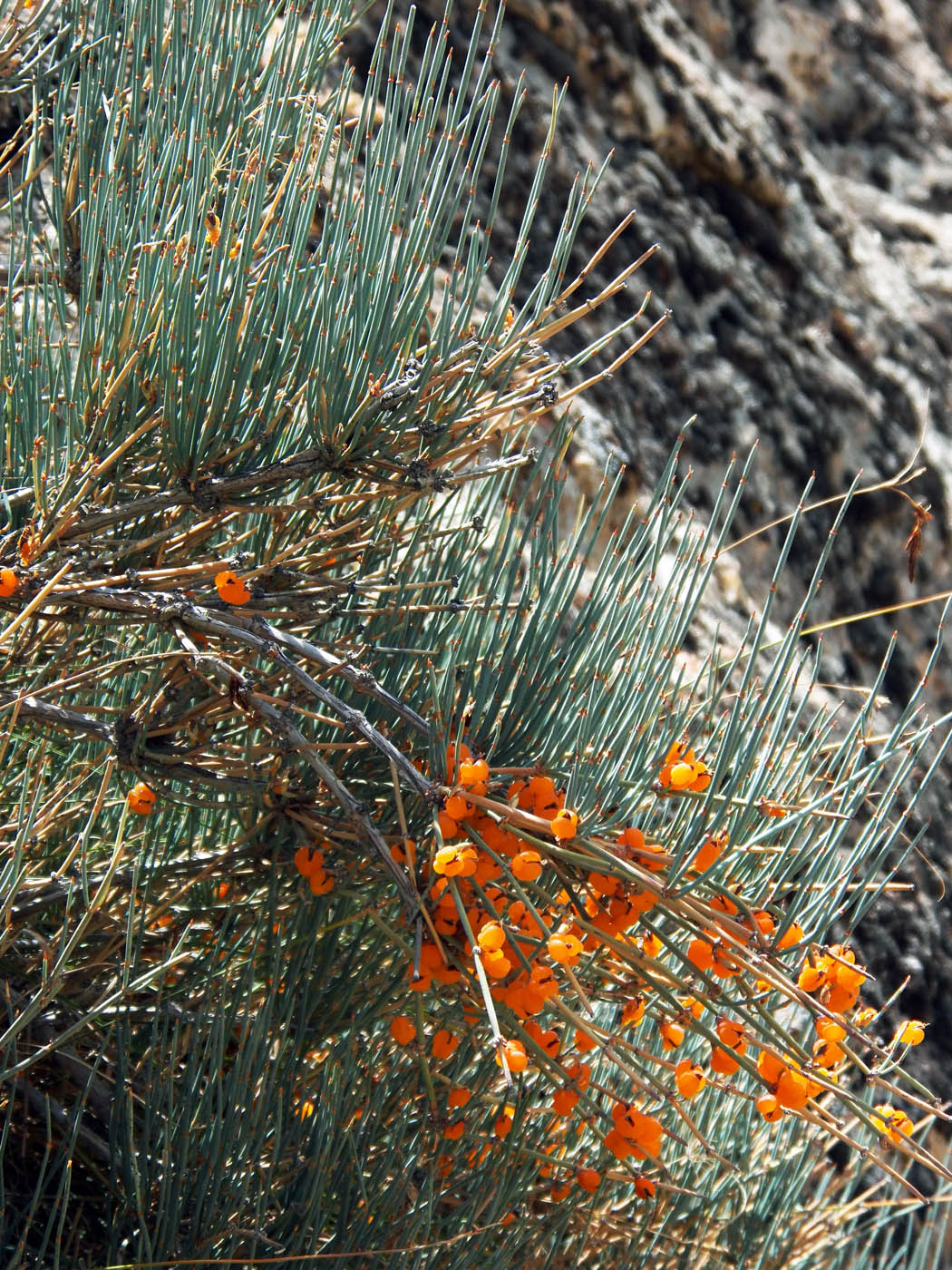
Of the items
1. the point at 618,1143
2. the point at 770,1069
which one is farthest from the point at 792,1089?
the point at 618,1143

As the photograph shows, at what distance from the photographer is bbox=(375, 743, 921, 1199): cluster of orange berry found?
3.09 ft

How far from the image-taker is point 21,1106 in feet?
4.48

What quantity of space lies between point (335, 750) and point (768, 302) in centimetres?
246

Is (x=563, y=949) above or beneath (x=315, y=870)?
above

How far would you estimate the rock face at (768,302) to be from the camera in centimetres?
281

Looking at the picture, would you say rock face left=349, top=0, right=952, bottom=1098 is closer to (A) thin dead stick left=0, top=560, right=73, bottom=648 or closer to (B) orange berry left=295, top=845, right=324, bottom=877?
(B) orange berry left=295, top=845, right=324, bottom=877

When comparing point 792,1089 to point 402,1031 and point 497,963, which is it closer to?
point 497,963

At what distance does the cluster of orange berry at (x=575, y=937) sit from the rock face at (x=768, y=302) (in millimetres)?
1616

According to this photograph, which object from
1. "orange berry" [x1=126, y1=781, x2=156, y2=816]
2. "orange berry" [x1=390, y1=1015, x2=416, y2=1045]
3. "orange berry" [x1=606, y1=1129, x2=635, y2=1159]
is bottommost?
"orange berry" [x1=390, y1=1015, x2=416, y2=1045]

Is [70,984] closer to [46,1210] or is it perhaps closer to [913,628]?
[46,1210]

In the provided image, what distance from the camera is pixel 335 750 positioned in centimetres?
128

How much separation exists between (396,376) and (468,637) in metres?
0.31

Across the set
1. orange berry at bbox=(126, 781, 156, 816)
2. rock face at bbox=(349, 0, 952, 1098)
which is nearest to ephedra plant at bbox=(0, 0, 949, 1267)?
orange berry at bbox=(126, 781, 156, 816)

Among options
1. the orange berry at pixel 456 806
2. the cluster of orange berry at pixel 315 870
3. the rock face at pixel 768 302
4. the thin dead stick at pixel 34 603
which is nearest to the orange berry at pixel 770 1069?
the orange berry at pixel 456 806
